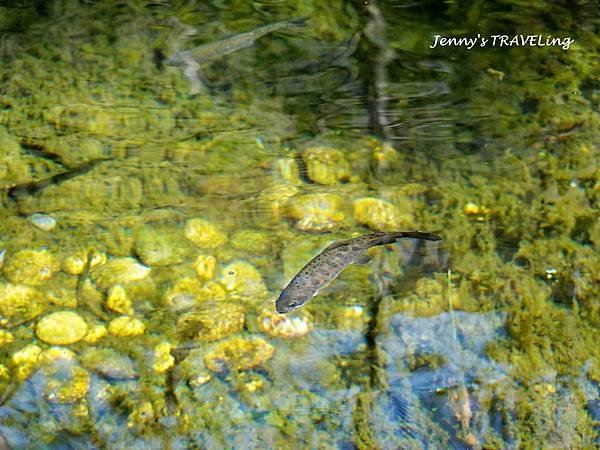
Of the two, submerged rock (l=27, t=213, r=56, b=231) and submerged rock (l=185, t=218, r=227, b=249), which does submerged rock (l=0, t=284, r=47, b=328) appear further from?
submerged rock (l=185, t=218, r=227, b=249)

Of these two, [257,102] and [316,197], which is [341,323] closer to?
[316,197]

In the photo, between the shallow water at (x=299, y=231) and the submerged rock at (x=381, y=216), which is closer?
the shallow water at (x=299, y=231)

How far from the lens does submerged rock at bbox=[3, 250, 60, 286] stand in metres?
3.98

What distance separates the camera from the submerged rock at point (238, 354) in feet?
11.7

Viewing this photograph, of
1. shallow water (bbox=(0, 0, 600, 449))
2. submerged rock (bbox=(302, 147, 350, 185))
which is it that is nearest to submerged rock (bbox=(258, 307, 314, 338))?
shallow water (bbox=(0, 0, 600, 449))

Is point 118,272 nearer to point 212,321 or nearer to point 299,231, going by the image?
point 212,321

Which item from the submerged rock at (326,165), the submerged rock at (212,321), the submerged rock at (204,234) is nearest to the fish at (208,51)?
the submerged rock at (326,165)

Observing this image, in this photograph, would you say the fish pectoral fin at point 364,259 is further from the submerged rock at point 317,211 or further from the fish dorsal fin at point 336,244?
the submerged rock at point 317,211

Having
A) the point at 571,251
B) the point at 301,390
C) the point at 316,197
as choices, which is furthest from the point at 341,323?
the point at 571,251

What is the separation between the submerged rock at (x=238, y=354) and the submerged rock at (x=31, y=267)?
132 cm

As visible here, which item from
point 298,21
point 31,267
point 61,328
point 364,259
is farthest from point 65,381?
point 298,21

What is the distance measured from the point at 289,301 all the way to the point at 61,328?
1.43 meters

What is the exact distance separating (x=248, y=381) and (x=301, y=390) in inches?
12.5

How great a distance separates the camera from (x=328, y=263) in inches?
157
